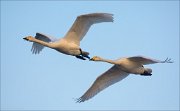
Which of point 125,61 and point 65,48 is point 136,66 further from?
point 65,48

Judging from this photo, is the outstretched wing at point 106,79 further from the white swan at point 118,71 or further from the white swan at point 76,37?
the white swan at point 76,37

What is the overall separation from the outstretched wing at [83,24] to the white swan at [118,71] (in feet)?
4.48

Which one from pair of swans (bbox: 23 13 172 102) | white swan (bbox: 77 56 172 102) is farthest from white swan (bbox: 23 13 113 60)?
white swan (bbox: 77 56 172 102)

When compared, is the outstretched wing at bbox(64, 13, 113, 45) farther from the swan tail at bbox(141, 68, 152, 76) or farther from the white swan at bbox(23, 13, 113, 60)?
the swan tail at bbox(141, 68, 152, 76)

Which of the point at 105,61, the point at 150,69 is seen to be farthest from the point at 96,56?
the point at 150,69

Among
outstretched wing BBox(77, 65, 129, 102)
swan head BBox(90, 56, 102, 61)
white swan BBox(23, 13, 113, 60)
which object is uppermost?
white swan BBox(23, 13, 113, 60)

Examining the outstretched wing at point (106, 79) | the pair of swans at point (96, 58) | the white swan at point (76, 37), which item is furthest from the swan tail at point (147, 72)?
the white swan at point (76, 37)

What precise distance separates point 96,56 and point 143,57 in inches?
119

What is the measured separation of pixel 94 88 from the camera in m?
30.7

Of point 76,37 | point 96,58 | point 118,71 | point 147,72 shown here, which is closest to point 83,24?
point 76,37

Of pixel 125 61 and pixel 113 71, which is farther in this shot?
pixel 113 71

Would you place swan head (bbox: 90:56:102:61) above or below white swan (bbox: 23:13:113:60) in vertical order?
below

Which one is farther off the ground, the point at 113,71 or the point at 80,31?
the point at 80,31

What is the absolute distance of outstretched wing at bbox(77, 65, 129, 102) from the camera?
1198 inches
